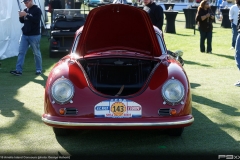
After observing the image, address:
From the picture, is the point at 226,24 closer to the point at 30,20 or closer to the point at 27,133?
the point at 30,20

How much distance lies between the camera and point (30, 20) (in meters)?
10.7

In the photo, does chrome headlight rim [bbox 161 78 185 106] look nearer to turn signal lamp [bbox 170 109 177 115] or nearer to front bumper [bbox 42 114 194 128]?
turn signal lamp [bbox 170 109 177 115]

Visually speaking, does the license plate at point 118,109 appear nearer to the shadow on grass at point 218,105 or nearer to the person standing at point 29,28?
the shadow on grass at point 218,105

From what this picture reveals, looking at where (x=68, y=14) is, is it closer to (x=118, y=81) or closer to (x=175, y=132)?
(x=118, y=81)

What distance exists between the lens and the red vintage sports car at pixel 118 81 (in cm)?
537

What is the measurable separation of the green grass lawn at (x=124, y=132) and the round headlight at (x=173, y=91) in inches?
21.4

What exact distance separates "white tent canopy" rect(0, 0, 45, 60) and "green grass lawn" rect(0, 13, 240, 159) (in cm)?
368

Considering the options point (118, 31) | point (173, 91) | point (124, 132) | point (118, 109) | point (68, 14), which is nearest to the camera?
point (118, 109)

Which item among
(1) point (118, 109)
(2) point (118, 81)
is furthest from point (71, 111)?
(2) point (118, 81)

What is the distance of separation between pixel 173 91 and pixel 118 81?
0.87 metres

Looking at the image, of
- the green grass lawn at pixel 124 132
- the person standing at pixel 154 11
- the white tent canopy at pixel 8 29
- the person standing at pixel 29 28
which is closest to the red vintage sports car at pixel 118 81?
the green grass lawn at pixel 124 132

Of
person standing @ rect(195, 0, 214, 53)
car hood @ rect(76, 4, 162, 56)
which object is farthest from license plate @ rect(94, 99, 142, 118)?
person standing @ rect(195, 0, 214, 53)

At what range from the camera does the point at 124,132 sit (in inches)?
245

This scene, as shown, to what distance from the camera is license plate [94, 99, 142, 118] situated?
5.37 metres
